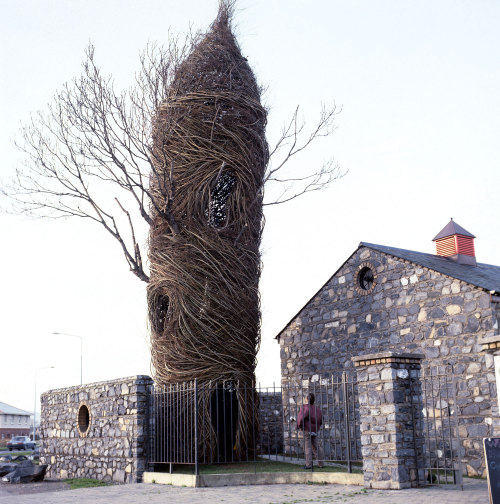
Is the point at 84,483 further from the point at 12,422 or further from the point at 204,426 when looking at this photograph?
the point at 12,422

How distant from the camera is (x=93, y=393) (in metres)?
13.8

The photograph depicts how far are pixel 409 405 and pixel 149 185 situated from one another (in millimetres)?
7803

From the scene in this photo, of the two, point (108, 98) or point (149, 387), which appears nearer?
point (149, 387)

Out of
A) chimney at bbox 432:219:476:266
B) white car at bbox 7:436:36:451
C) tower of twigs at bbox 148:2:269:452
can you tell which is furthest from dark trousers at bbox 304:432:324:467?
white car at bbox 7:436:36:451

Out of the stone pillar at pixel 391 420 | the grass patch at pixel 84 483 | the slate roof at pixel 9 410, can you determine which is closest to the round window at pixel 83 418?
the grass patch at pixel 84 483

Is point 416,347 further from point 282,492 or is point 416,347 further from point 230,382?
point 282,492

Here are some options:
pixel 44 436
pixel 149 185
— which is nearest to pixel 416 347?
pixel 149 185

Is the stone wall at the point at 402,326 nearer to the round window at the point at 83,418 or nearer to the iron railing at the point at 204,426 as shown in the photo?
the iron railing at the point at 204,426

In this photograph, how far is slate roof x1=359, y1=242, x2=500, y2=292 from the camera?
12.5 m

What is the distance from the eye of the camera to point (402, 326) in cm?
1338

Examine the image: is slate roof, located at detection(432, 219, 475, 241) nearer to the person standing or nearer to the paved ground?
the person standing

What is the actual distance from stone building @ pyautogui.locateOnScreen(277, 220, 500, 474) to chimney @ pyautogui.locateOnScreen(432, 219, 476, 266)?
0.02m

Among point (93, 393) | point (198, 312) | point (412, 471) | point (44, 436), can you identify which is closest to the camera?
point (412, 471)

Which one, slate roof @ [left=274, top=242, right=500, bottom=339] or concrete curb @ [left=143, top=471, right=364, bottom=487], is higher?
slate roof @ [left=274, top=242, right=500, bottom=339]
